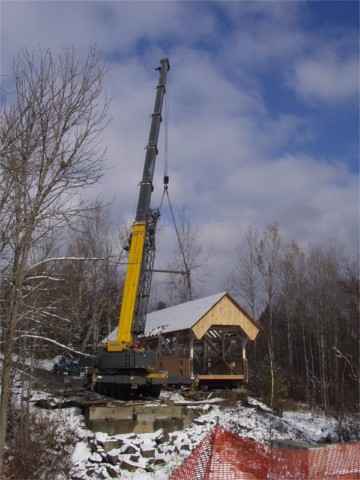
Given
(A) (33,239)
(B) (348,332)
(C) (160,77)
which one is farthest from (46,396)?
(B) (348,332)

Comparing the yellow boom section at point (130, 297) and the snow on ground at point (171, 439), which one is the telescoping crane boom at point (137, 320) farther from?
the snow on ground at point (171, 439)

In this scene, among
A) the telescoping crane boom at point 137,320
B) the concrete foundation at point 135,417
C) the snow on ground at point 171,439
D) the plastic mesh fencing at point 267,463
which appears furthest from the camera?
the telescoping crane boom at point 137,320

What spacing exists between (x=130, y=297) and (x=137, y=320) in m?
0.87

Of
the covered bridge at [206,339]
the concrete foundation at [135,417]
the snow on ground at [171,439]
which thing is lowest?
the snow on ground at [171,439]

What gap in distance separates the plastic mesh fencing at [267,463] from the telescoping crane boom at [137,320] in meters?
7.20

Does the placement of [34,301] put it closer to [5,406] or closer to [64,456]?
[5,406]

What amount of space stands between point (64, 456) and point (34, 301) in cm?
551

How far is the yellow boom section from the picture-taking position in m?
18.2

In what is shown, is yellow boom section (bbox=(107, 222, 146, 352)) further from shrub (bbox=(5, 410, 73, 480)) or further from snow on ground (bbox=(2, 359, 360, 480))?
shrub (bbox=(5, 410, 73, 480))

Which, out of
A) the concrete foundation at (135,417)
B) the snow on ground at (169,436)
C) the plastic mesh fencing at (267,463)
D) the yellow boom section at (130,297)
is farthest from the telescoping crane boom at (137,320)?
the plastic mesh fencing at (267,463)

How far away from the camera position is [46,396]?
721 inches

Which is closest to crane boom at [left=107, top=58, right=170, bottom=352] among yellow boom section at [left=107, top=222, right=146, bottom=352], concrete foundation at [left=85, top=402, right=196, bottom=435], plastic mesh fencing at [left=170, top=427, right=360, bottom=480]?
yellow boom section at [left=107, top=222, right=146, bottom=352]

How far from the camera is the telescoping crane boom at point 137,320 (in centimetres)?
1777

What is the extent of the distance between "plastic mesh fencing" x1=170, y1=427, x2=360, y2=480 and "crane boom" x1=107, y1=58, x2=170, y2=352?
26.3 feet
